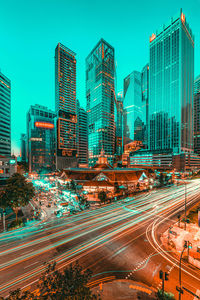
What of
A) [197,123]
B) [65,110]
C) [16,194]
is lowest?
[16,194]

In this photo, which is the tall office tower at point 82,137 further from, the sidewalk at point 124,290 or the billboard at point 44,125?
the sidewalk at point 124,290

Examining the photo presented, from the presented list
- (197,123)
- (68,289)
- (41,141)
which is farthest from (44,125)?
(197,123)

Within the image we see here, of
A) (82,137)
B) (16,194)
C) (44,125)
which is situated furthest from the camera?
(82,137)

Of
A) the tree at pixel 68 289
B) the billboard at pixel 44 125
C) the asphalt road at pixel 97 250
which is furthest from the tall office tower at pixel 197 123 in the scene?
the tree at pixel 68 289

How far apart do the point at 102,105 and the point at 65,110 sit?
4924cm

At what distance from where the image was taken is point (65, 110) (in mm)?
161000

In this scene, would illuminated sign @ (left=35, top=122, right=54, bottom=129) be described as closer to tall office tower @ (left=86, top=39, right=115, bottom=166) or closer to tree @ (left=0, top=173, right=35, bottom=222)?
tall office tower @ (left=86, top=39, right=115, bottom=166)

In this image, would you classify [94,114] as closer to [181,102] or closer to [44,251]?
[181,102]

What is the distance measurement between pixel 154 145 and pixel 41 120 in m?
141

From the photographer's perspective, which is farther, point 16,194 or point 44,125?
point 44,125

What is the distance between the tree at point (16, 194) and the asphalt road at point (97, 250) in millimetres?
6100

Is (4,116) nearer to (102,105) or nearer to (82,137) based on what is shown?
(82,137)

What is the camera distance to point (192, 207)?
35594 mm

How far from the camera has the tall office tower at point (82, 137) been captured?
170000mm
